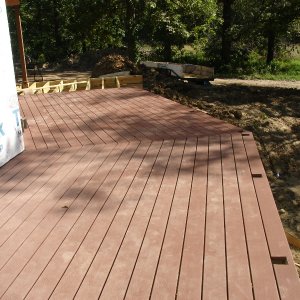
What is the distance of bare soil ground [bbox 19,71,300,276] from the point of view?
6.91m

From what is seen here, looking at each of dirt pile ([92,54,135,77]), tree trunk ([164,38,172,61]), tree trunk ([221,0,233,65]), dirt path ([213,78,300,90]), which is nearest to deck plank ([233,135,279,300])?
dirt pile ([92,54,135,77])

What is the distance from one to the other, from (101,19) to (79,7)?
131 centimetres

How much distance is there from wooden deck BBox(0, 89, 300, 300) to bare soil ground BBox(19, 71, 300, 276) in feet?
5.35

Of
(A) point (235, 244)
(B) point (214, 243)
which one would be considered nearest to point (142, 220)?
(B) point (214, 243)

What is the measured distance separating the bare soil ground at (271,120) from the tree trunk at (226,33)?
11003 mm

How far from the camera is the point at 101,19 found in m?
20.6

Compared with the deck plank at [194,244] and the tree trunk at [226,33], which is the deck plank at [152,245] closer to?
the deck plank at [194,244]

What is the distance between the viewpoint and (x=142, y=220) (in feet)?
11.7

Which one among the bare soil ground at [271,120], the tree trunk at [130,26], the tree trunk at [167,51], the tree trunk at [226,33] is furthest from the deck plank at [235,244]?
the tree trunk at [167,51]

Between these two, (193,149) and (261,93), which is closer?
(193,149)

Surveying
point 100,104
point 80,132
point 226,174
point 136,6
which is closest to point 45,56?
point 136,6

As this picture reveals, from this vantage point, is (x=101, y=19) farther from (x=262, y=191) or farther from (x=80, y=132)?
(x=262, y=191)

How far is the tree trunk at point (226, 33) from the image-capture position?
25.9 metres

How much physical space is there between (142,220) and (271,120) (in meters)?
8.12
